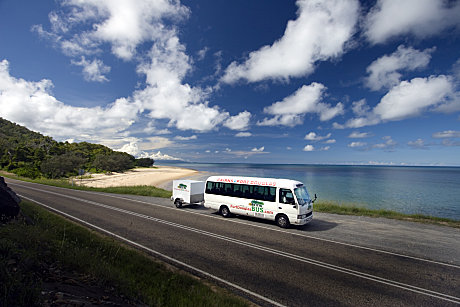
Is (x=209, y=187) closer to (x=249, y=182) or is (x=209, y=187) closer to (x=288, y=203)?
(x=249, y=182)

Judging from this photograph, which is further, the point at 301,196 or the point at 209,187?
the point at 209,187

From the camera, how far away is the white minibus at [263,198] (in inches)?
523

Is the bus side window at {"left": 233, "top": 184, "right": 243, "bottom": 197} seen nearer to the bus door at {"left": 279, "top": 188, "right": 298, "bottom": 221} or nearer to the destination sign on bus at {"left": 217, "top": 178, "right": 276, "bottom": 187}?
the destination sign on bus at {"left": 217, "top": 178, "right": 276, "bottom": 187}

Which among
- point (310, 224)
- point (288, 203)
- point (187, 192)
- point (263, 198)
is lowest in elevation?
point (310, 224)

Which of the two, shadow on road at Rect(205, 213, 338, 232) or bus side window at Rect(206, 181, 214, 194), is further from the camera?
bus side window at Rect(206, 181, 214, 194)

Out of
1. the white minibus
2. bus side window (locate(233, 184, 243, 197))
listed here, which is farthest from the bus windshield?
bus side window (locate(233, 184, 243, 197))

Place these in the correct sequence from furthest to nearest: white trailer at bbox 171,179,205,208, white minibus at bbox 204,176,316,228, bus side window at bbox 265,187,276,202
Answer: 1. white trailer at bbox 171,179,205,208
2. bus side window at bbox 265,187,276,202
3. white minibus at bbox 204,176,316,228

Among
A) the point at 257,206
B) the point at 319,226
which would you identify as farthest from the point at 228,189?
→ the point at 319,226

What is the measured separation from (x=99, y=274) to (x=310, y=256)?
7842mm

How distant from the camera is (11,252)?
5488mm

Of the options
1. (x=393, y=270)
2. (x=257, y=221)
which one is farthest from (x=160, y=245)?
(x=393, y=270)

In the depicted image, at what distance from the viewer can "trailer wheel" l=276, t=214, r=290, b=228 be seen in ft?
43.9

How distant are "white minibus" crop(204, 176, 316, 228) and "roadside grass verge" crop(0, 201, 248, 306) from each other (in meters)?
7.87

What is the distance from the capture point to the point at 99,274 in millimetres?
5859
